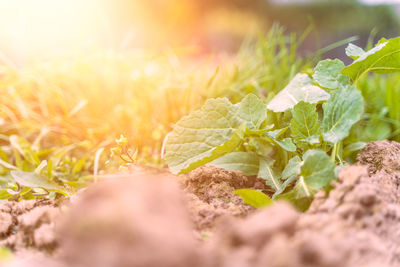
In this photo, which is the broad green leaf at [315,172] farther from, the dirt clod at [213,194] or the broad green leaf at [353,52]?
the broad green leaf at [353,52]

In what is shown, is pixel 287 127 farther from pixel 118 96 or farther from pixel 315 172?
pixel 118 96

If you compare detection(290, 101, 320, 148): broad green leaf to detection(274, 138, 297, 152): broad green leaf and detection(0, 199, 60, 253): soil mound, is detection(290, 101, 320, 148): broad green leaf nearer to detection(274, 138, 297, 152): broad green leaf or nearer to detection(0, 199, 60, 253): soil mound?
detection(274, 138, 297, 152): broad green leaf

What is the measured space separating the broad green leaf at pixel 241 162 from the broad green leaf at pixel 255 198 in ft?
0.85

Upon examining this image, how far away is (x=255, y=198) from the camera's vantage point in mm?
832

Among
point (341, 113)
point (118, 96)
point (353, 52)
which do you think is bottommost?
point (118, 96)

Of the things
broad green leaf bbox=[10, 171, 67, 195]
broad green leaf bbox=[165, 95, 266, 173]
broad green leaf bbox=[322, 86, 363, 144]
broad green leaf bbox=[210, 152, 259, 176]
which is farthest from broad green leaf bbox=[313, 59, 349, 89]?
broad green leaf bbox=[10, 171, 67, 195]

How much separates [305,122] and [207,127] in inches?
10.9

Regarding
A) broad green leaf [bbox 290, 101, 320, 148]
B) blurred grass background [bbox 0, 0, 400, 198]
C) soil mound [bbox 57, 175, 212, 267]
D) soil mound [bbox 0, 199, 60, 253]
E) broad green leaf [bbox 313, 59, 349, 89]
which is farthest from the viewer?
blurred grass background [bbox 0, 0, 400, 198]

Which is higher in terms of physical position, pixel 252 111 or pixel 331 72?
pixel 331 72

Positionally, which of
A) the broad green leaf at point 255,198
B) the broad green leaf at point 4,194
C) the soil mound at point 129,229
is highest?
the soil mound at point 129,229

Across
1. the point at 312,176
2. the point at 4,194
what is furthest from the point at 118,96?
the point at 312,176

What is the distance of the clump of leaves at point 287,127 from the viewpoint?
0.88 m

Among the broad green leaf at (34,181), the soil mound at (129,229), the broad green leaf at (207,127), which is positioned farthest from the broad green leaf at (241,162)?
the soil mound at (129,229)

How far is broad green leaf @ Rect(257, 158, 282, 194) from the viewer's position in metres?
1.00
